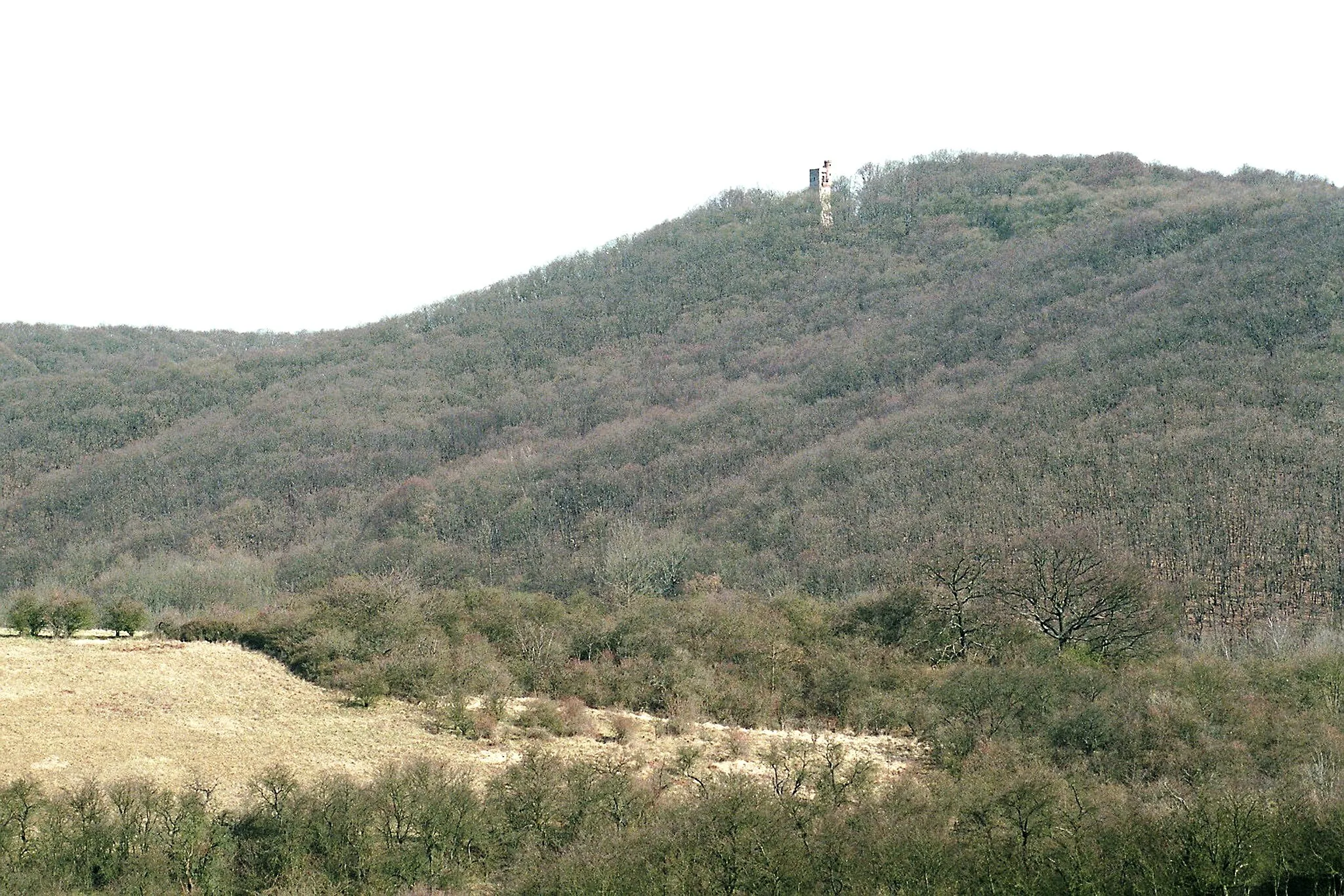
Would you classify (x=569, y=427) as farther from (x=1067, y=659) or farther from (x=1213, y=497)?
(x=1067, y=659)

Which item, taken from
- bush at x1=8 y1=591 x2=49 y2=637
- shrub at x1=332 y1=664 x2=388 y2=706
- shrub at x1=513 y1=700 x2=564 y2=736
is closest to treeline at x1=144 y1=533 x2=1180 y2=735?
A: shrub at x1=332 y1=664 x2=388 y2=706

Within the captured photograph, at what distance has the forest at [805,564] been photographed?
24.8 meters

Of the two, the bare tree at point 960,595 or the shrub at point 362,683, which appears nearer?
the shrub at point 362,683

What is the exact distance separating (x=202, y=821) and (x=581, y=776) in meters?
8.96

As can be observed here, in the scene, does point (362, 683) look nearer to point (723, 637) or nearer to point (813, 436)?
point (723, 637)

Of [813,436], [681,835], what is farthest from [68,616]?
[813,436]

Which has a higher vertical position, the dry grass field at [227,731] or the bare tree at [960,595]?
the dry grass field at [227,731]

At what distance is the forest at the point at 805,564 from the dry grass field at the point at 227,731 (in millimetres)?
1274

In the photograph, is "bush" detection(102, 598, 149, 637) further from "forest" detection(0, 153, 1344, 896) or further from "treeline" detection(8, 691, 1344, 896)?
"treeline" detection(8, 691, 1344, 896)

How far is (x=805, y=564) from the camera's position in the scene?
96.0m

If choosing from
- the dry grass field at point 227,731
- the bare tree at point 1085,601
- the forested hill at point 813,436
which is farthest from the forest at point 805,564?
the dry grass field at point 227,731

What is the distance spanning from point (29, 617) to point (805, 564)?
66193 millimetres

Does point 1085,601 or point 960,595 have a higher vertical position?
point 960,595

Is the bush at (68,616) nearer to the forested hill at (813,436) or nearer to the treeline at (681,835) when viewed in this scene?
the treeline at (681,835)
